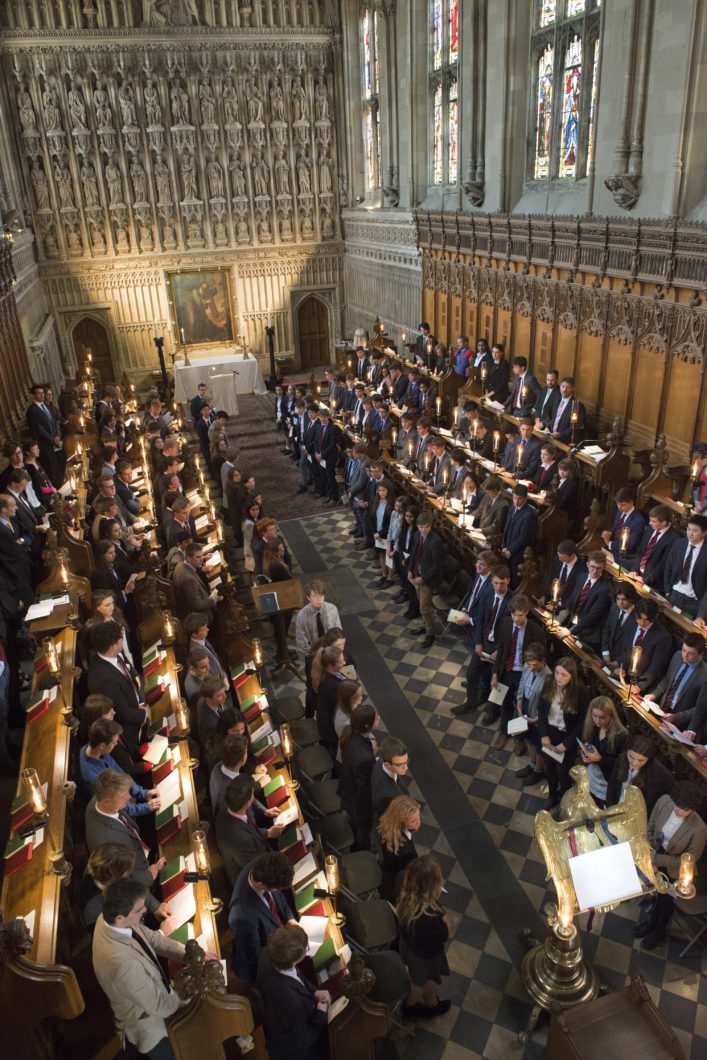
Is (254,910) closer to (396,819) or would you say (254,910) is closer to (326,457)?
(396,819)

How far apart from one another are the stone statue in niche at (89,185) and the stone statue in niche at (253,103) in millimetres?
4846

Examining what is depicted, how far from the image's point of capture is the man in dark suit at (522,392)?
465 inches

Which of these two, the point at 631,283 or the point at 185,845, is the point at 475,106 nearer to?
the point at 631,283

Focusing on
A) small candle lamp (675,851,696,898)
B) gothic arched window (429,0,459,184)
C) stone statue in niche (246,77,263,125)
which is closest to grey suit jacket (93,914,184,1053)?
small candle lamp (675,851,696,898)

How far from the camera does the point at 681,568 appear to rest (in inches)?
A: 280

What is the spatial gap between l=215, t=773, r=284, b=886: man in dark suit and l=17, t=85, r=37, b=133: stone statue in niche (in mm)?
21069

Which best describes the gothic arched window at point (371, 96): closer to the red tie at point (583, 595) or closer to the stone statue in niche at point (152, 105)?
the stone statue in niche at point (152, 105)

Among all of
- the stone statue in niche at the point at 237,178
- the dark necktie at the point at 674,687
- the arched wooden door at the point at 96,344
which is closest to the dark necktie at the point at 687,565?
the dark necktie at the point at 674,687

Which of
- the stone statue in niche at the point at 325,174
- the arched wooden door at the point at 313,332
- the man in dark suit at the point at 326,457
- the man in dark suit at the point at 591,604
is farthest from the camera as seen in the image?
the arched wooden door at the point at 313,332

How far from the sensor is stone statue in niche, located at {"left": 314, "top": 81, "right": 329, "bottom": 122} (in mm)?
21172

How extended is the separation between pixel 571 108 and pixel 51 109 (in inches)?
581

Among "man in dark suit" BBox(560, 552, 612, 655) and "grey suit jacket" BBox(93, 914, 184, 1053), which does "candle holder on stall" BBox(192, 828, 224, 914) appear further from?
"man in dark suit" BBox(560, 552, 612, 655)

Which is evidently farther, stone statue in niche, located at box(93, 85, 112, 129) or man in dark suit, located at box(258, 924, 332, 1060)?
stone statue in niche, located at box(93, 85, 112, 129)

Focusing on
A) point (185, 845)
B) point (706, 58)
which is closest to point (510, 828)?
point (185, 845)
